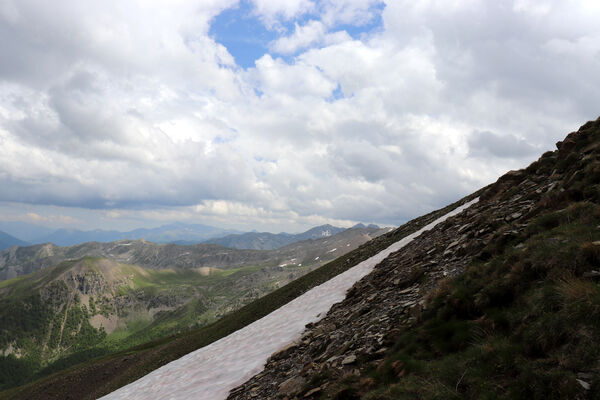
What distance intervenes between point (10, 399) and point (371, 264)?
377ft

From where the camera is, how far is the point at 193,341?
56.3 metres

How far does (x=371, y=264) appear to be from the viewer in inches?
1280

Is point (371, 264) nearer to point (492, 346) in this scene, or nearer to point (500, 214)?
point (500, 214)

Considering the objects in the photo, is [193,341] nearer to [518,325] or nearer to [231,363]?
[231,363]

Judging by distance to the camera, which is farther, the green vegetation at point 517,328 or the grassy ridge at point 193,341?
the grassy ridge at point 193,341

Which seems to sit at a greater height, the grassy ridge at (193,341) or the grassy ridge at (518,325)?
the grassy ridge at (518,325)

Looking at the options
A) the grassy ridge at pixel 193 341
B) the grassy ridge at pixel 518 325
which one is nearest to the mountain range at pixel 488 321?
the grassy ridge at pixel 518 325

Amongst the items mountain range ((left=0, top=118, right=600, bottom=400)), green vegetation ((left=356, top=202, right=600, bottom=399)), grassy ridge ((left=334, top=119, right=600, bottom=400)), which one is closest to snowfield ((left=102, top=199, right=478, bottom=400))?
mountain range ((left=0, top=118, right=600, bottom=400))

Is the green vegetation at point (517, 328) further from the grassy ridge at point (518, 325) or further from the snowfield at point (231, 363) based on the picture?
the snowfield at point (231, 363)

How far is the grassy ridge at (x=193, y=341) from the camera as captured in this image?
48125mm

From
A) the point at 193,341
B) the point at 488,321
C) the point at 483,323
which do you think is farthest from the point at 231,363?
the point at 193,341

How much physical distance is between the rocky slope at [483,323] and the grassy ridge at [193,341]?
94.4 ft

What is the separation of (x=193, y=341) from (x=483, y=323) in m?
58.0

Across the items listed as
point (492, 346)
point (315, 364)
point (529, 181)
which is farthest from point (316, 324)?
point (529, 181)
